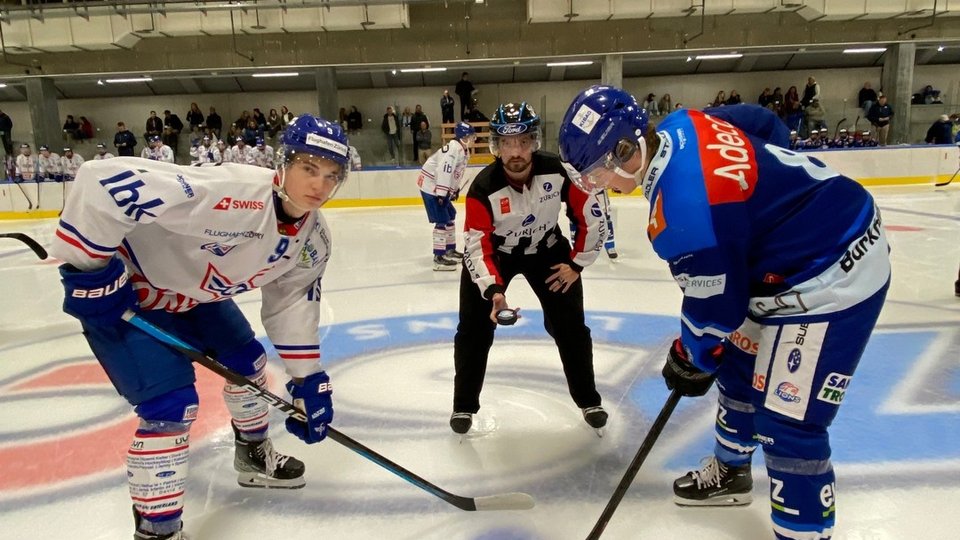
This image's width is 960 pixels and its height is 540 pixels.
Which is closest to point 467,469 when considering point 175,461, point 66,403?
point 175,461

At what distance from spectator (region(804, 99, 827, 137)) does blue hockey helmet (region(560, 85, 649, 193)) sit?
1622cm

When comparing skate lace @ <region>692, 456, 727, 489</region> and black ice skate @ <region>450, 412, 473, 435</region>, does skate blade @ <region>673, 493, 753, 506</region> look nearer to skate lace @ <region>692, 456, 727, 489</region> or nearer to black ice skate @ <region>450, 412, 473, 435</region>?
skate lace @ <region>692, 456, 727, 489</region>

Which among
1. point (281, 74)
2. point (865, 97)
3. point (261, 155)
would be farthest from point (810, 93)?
point (281, 74)

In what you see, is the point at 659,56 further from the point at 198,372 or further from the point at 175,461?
the point at 175,461

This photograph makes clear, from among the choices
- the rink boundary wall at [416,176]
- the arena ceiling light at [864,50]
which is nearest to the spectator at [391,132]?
the rink boundary wall at [416,176]

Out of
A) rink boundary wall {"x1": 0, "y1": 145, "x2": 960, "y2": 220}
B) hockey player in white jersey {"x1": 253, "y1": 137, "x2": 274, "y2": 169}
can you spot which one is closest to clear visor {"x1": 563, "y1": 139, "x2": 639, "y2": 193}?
rink boundary wall {"x1": 0, "y1": 145, "x2": 960, "y2": 220}

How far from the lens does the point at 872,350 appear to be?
3.41 metres

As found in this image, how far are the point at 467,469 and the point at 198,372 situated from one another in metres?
1.86

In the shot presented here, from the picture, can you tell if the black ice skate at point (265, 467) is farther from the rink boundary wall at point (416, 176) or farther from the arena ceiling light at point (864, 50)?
the arena ceiling light at point (864, 50)

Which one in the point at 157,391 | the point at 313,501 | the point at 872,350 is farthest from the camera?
the point at 872,350

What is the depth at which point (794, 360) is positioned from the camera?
1.55 meters

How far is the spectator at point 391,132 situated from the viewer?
1616 centimetres

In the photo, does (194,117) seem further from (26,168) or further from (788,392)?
(788,392)

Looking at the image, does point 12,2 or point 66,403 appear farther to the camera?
point 12,2
